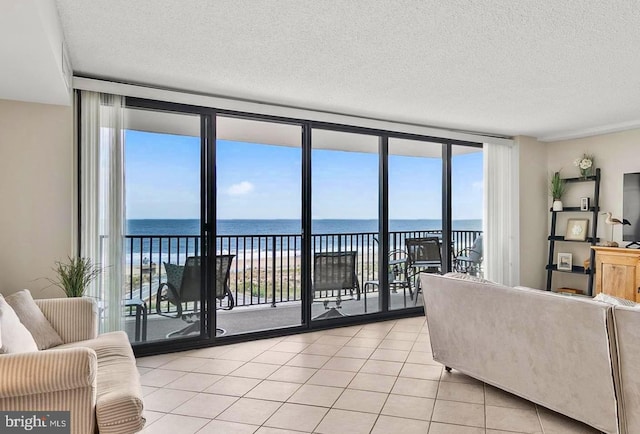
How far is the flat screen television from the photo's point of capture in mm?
5203

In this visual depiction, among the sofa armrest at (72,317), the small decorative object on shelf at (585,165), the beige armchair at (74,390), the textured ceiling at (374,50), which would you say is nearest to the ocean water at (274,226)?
the sofa armrest at (72,317)

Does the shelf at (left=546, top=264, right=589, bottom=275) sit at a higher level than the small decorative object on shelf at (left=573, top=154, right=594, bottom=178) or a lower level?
lower

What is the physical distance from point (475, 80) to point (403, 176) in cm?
212

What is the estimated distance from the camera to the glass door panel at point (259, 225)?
5160mm

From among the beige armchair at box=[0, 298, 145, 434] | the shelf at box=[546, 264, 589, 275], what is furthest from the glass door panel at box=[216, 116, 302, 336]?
the shelf at box=[546, 264, 589, 275]

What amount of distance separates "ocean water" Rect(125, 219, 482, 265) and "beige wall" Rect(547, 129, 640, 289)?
1386 millimetres

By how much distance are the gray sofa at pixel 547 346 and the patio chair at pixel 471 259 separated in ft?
9.73

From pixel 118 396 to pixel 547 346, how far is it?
2320mm

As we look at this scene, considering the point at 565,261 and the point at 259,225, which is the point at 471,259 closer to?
the point at 565,261

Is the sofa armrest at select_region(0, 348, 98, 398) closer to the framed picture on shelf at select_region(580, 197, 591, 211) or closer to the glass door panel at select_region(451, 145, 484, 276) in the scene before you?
the glass door panel at select_region(451, 145, 484, 276)

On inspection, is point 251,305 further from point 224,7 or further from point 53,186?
point 224,7

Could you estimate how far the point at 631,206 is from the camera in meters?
5.27

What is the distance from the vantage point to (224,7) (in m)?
2.36

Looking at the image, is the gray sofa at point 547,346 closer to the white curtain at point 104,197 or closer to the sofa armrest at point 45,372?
the sofa armrest at point 45,372
